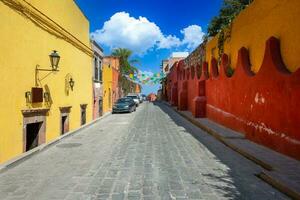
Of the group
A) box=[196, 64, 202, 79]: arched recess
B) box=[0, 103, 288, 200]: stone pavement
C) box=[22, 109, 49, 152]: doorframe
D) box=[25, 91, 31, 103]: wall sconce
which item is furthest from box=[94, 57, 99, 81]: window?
box=[25, 91, 31, 103]: wall sconce

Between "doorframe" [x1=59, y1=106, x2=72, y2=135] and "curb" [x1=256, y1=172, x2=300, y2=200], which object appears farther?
"doorframe" [x1=59, y1=106, x2=72, y2=135]

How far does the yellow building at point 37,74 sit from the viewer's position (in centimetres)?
978

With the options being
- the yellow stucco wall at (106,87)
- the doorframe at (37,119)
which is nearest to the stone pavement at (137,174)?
the doorframe at (37,119)

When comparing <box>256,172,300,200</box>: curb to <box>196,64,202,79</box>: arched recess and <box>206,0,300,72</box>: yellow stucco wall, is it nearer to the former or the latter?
<box>206,0,300,72</box>: yellow stucco wall

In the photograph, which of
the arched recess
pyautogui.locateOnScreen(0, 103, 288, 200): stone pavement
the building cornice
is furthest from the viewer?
the arched recess

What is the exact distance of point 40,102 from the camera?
12.5 m

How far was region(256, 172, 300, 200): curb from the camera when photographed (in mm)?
5968

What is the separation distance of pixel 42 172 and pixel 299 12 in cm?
791

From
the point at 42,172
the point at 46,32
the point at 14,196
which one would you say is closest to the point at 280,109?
the point at 42,172

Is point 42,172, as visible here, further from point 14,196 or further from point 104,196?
point 104,196

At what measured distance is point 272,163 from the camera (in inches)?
324

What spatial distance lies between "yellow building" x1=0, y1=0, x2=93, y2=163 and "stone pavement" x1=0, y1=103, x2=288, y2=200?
3.97ft

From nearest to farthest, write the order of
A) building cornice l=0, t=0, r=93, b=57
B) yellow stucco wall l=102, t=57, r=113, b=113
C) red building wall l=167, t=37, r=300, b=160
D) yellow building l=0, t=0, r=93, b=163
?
red building wall l=167, t=37, r=300, b=160, yellow building l=0, t=0, r=93, b=163, building cornice l=0, t=0, r=93, b=57, yellow stucco wall l=102, t=57, r=113, b=113

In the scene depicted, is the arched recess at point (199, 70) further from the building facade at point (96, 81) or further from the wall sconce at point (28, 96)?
the wall sconce at point (28, 96)
